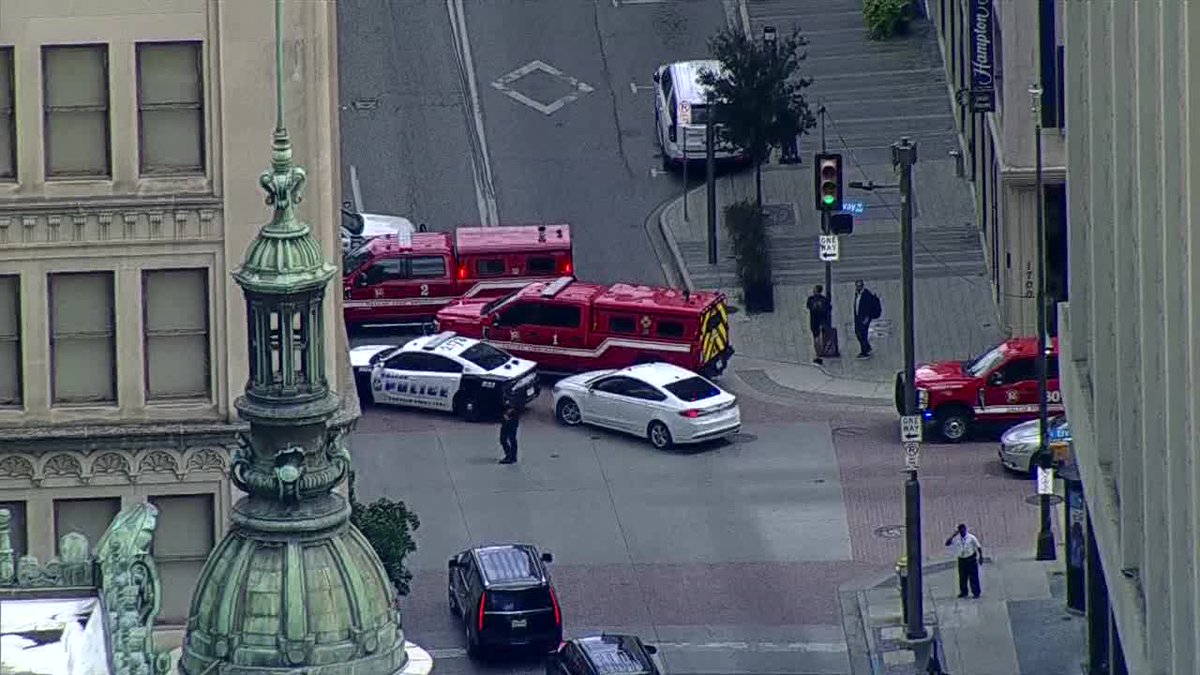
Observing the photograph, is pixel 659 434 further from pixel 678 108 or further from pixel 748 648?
pixel 678 108

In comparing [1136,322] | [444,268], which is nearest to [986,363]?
[444,268]

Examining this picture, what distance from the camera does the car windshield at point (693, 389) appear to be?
68.4m

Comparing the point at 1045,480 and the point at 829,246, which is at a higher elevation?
the point at 829,246

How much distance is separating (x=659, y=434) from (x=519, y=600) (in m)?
11.7

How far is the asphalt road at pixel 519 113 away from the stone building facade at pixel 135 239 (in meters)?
28.9

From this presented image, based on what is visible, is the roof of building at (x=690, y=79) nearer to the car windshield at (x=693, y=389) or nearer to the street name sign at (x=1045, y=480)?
the car windshield at (x=693, y=389)

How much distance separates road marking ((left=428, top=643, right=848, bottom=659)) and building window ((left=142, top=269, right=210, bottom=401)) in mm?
9266

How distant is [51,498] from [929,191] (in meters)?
36.1

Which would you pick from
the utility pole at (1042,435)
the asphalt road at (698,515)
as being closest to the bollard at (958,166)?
the asphalt road at (698,515)

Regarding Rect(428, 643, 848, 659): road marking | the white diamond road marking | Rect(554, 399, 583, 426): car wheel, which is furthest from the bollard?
Rect(428, 643, 848, 659): road marking

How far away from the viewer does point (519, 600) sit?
57.4 m

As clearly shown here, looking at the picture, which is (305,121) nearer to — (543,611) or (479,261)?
(543,611)

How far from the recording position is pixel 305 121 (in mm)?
49938

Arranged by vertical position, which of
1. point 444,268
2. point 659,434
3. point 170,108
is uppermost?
point 170,108
